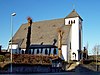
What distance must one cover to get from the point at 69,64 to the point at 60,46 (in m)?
8.95

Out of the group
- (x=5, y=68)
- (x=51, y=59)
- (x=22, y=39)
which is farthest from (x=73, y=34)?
(x=5, y=68)

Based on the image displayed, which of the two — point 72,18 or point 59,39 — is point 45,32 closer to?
point 72,18

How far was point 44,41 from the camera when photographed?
79.9m

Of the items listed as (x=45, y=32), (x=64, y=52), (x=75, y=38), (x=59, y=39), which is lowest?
(x=64, y=52)

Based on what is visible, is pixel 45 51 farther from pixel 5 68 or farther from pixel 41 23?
pixel 5 68

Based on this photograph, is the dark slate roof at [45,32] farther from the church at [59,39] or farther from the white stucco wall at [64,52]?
the white stucco wall at [64,52]

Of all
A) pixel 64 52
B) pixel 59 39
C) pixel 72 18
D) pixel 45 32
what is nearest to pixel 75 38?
pixel 64 52

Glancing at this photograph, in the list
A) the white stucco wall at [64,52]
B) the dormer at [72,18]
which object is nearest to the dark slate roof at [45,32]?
the white stucco wall at [64,52]

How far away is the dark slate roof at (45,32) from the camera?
7869cm

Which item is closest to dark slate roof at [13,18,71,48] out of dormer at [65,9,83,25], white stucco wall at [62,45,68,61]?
white stucco wall at [62,45,68,61]

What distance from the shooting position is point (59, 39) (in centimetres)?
7306

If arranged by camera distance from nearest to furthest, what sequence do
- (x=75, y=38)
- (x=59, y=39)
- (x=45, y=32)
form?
(x=59, y=39) < (x=75, y=38) < (x=45, y=32)

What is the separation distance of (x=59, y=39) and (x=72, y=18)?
11.2 meters

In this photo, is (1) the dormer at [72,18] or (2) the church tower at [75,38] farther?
(1) the dormer at [72,18]
